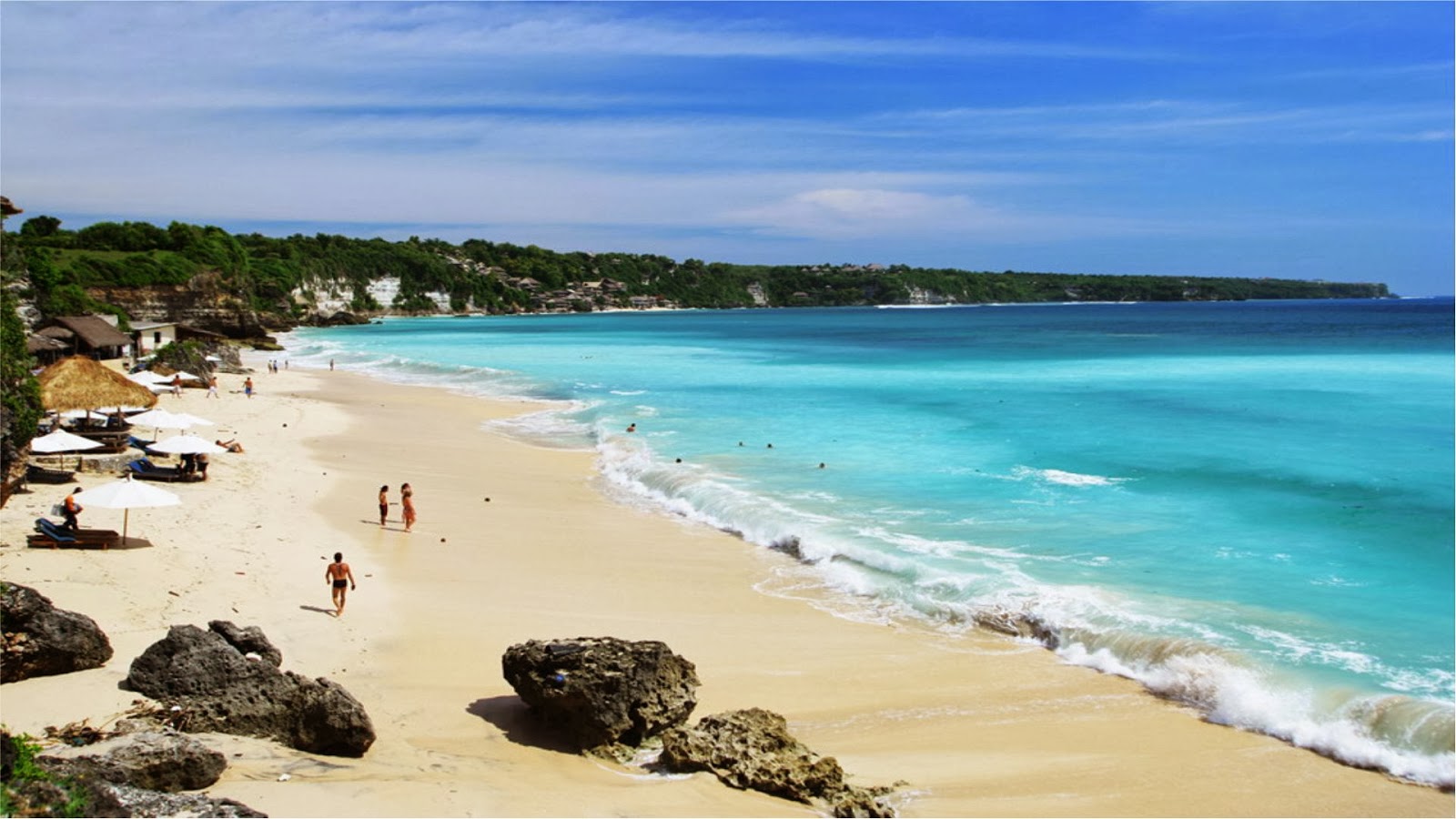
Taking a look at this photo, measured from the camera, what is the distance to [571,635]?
11992 millimetres

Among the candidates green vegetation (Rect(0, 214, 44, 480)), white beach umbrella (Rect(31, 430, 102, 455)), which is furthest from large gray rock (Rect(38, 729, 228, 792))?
white beach umbrella (Rect(31, 430, 102, 455))

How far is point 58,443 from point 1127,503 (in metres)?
19.4

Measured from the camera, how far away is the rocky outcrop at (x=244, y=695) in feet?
26.0

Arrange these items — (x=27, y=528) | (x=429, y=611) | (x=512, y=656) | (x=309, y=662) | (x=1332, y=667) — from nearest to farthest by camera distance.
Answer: (x=512, y=656) → (x=309, y=662) → (x=1332, y=667) → (x=429, y=611) → (x=27, y=528)

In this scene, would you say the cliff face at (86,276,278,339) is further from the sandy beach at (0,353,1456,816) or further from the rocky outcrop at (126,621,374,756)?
the rocky outcrop at (126,621,374,756)

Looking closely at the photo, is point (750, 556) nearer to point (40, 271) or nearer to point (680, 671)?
point (680, 671)

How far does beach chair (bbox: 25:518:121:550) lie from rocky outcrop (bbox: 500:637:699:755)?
26.5 feet

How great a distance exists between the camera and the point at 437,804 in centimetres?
712

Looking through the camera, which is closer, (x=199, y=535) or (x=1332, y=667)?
(x=1332, y=667)

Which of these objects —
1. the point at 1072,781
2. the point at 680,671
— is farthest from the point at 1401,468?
the point at 680,671

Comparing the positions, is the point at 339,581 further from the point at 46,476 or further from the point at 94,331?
the point at 94,331

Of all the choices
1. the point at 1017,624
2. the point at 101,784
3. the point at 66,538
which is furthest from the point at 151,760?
the point at 1017,624

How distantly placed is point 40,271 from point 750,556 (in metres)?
48.2

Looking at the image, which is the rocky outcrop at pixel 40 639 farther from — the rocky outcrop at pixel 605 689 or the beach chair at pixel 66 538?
the beach chair at pixel 66 538
